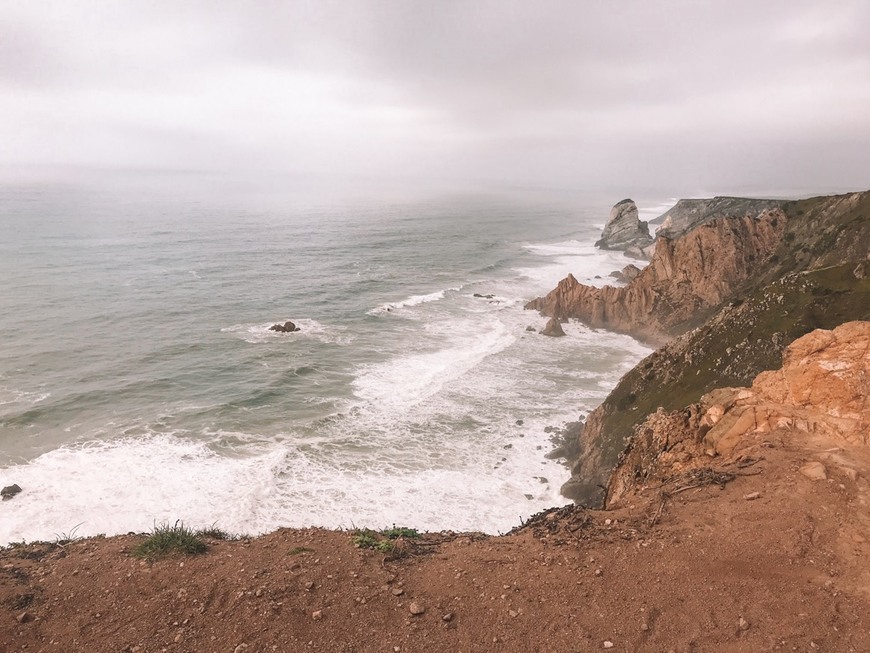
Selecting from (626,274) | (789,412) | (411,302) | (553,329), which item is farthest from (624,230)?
(789,412)

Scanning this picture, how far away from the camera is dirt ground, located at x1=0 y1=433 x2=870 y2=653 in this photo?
7633 millimetres

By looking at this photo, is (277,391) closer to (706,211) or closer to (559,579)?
(559,579)

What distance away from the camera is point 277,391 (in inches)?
1373

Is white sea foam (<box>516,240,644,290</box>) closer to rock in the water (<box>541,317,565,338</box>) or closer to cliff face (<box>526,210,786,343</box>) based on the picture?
cliff face (<box>526,210,786,343</box>)

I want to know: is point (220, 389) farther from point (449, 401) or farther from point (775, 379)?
point (775, 379)

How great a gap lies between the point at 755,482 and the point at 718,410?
3676mm

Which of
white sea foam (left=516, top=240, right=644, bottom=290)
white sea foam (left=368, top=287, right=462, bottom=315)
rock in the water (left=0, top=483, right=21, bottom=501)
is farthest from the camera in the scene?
white sea foam (left=516, top=240, right=644, bottom=290)

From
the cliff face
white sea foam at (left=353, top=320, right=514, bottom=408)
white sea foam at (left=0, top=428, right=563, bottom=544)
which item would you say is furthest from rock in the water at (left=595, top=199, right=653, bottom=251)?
white sea foam at (left=0, top=428, right=563, bottom=544)

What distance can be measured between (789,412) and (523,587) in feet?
28.5

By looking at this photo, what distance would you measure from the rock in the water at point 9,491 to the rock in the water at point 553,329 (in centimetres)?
3966

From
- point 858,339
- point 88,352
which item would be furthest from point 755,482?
point 88,352

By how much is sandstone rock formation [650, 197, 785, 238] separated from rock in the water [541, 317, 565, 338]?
4434cm

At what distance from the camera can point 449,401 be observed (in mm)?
32938

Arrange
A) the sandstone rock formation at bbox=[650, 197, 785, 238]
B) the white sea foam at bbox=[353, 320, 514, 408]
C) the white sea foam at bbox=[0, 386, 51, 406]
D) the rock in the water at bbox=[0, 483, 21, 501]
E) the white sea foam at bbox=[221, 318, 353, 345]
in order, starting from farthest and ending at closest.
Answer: the sandstone rock formation at bbox=[650, 197, 785, 238], the white sea foam at bbox=[221, 318, 353, 345], the white sea foam at bbox=[353, 320, 514, 408], the white sea foam at bbox=[0, 386, 51, 406], the rock in the water at bbox=[0, 483, 21, 501]
